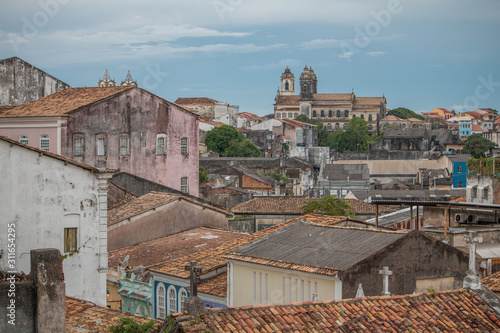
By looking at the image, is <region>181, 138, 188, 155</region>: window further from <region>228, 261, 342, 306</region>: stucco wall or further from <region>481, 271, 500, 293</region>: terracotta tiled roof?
<region>481, 271, 500, 293</region>: terracotta tiled roof

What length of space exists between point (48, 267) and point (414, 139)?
442ft

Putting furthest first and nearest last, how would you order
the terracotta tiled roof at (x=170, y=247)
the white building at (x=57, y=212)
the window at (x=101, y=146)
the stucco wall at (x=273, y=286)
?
1. the window at (x=101, y=146)
2. the terracotta tiled roof at (x=170, y=247)
3. the white building at (x=57, y=212)
4. the stucco wall at (x=273, y=286)

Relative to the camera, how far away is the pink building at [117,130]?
115 ft

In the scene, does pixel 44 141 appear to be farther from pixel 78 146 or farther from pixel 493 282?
pixel 493 282

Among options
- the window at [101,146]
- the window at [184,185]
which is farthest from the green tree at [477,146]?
the window at [101,146]

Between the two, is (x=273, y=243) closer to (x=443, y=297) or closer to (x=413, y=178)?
(x=443, y=297)

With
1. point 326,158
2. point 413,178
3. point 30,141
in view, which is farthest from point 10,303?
point 326,158

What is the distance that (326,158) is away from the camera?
107m

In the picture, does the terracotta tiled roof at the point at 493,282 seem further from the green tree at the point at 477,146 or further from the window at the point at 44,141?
the green tree at the point at 477,146

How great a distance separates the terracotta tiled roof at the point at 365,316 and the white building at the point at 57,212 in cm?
867

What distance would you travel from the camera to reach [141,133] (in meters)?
38.1

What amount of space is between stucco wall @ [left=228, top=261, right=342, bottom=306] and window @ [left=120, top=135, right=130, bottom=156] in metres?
17.8

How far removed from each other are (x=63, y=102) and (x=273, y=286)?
781 inches

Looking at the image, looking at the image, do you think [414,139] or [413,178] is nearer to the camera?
[413,178]
